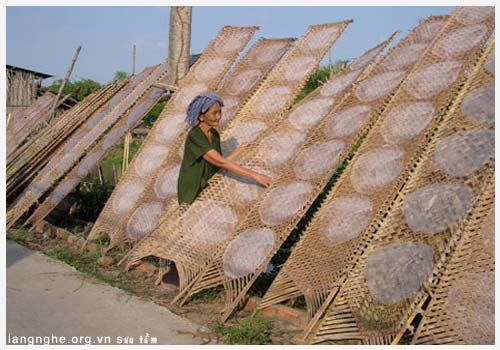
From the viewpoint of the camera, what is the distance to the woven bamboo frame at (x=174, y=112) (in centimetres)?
452

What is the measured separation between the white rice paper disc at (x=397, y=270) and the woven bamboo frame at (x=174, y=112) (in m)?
2.22

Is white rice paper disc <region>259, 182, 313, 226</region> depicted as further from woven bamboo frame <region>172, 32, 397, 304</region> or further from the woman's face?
the woman's face

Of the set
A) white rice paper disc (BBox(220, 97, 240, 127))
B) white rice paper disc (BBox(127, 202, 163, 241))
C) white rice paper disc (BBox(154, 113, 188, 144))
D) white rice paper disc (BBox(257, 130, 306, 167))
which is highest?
white rice paper disc (BBox(220, 97, 240, 127))

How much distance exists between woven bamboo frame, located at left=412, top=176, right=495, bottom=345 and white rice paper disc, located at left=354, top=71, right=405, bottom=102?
1.37 m

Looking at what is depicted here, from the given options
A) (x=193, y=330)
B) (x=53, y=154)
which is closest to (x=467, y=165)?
(x=193, y=330)

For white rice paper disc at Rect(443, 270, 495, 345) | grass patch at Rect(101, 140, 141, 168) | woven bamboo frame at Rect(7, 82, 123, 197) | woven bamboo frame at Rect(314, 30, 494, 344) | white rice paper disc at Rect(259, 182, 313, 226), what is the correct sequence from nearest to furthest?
white rice paper disc at Rect(443, 270, 495, 345)
woven bamboo frame at Rect(314, 30, 494, 344)
white rice paper disc at Rect(259, 182, 313, 226)
woven bamboo frame at Rect(7, 82, 123, 197)
grass patch at Rect(101, 140, 141, 168)

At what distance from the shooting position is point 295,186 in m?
3.64

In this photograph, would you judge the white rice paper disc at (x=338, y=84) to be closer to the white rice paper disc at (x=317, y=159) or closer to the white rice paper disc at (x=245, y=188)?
the white rice paper disc at (x=317, y=159)

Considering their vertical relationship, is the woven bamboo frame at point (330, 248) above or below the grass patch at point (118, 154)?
above

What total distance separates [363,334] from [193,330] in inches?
35.5

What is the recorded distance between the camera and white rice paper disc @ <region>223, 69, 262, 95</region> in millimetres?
5086

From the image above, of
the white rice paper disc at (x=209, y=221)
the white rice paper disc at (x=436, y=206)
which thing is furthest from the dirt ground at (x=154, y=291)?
the white rice paper disc at (x=436, y=206)

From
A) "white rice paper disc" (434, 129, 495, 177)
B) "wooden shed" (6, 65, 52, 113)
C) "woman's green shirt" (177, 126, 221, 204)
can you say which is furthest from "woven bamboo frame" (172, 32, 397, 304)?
"wooden shed" (6, 65, 52, 113)

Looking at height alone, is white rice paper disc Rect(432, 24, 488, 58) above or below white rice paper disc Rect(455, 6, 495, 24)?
below
